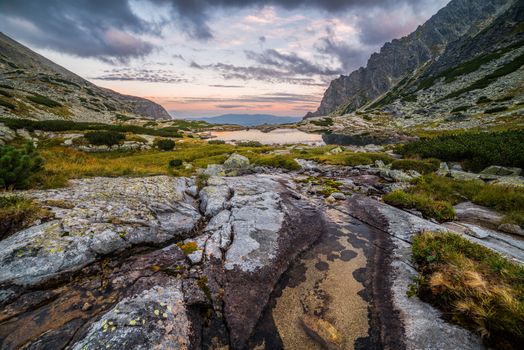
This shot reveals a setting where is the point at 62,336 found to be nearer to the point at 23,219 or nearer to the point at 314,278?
the point at 23,219

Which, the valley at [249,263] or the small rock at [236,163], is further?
the small rock at [236,163]

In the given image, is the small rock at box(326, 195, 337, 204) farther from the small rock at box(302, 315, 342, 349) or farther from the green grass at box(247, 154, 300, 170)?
the green grass at box(247, 154, 300, 170)

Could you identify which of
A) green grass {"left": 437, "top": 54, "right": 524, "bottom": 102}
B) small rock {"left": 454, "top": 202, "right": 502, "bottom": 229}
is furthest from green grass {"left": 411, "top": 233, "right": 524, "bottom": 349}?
green grass {"left": 437, "top": 54, "right": 524, "bottom": 102}

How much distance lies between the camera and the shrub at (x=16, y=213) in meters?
6.74

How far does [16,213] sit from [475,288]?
1233cm

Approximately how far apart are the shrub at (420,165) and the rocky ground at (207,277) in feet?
34.7

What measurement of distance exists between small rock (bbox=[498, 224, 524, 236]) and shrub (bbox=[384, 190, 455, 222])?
5.58 feet

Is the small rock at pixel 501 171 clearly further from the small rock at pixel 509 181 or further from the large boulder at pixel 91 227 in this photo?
the large boulder at pixel 91 227

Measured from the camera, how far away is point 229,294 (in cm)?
634

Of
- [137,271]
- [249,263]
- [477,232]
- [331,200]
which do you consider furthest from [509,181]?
[137,271]

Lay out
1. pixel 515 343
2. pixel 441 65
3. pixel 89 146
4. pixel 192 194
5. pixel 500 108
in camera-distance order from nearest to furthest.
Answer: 1. pixel 515 343
2. pixel 192 194
3. pixel 89 146
4. pixel 500 108
5. pixel 441 65

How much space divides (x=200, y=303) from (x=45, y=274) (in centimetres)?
389

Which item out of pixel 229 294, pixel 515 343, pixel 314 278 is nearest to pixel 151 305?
pixel 229 294

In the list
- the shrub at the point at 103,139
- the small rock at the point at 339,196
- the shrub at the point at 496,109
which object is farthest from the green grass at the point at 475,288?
the shrub at the point at 496,109
